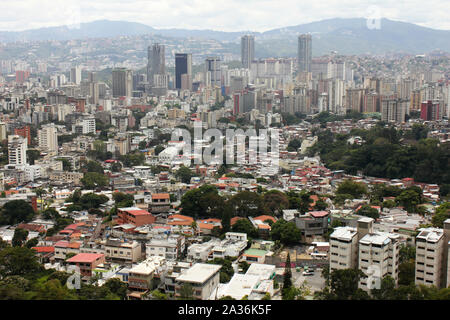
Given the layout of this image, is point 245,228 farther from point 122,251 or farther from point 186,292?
point 186,292

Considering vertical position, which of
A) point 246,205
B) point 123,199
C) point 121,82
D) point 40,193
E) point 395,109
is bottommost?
point 40,193

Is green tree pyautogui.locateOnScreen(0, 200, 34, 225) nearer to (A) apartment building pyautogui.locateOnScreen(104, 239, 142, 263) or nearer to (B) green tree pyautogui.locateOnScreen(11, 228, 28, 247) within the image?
(B) green tree pyautogui.locateOnScreen(11, 228, 28, 247)

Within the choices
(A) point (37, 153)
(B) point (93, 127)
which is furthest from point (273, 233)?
(B) point (93, 127)

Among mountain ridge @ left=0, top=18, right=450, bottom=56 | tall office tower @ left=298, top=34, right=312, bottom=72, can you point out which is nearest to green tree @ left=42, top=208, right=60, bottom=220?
mountain ridge @ left=0, top=18, right=450, bottom=56

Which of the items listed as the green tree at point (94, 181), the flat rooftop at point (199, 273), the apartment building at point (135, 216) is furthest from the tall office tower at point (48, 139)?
the flat rooftop at point (199, 273)

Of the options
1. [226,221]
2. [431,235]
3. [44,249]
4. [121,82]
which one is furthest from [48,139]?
[121,82]
